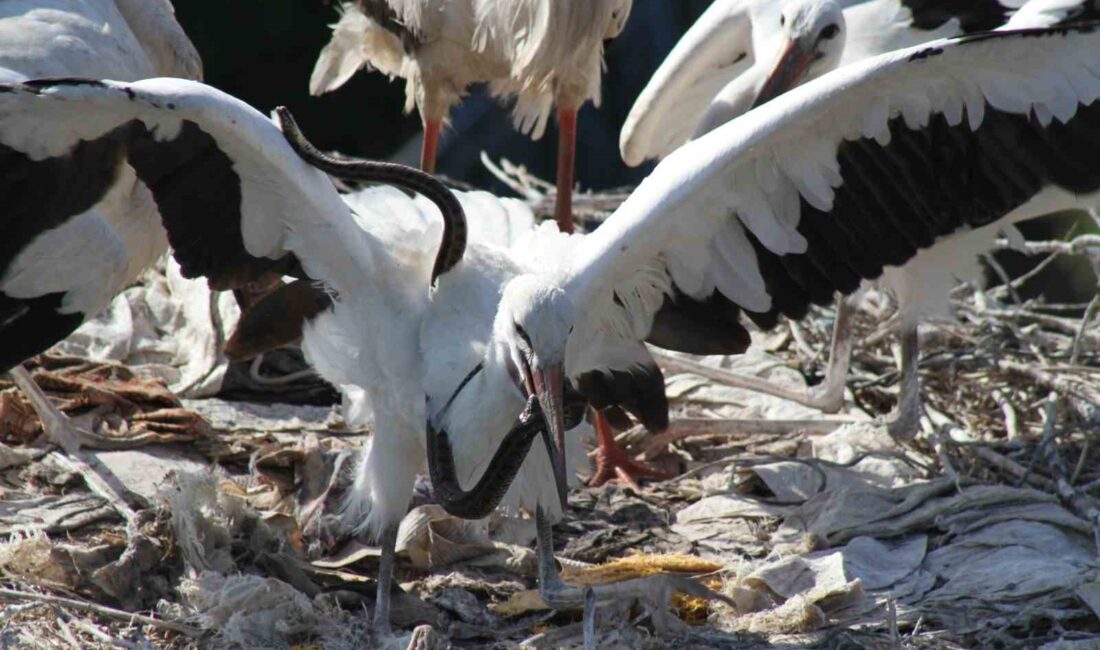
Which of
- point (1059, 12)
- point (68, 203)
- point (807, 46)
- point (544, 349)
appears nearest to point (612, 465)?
point (807, 46)

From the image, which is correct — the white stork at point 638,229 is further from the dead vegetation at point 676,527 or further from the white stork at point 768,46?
the white stork at point 768,46

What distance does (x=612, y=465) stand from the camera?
4.12 m

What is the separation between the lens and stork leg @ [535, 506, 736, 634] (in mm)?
3004

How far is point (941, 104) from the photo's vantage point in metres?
2.92

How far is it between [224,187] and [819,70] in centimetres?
182

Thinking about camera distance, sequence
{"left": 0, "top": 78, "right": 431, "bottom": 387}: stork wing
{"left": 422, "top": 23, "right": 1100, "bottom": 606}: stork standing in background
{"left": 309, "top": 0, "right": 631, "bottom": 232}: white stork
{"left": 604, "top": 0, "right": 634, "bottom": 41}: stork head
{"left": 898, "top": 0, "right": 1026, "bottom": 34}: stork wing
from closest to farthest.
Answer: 1. {"left": 0, "top": 78, "right": 431, "bottom": 387}: stork wing
2. {"left": 422, "top": 23, "right": 1100, "bottom": 606}: stork standing in background
3. {"left": 898, "top": 0, "right": 1026, "bottom": 34}: stork wing
4. {"left": 309, "top": 0, "right": 631, "bottom": 232}: white stork
5. {"left": 604, "top": 0, "right": 634, "bottom": 41}: stork head

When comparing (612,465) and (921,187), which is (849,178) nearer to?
(921,187)

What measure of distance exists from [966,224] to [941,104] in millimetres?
349

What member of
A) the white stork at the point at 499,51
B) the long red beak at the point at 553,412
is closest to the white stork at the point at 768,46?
the white stork at the point at 499,51

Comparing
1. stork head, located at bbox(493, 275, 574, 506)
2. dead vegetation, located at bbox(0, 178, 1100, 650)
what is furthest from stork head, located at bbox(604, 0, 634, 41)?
stork head, located at bbox(493, 275, 574, 506)

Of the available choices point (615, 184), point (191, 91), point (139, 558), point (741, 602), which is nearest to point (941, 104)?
point (741, 602)

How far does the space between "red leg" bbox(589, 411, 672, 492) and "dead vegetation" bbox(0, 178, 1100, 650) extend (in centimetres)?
7

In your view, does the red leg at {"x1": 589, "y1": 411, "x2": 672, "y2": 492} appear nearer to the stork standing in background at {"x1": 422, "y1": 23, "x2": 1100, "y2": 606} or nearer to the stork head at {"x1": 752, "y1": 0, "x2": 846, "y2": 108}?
the stork standing in background at {"x1": 422, "y1": 23, "x2": 1100, "y2": 606}

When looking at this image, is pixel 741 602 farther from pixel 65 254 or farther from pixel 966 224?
pixel 65 254
